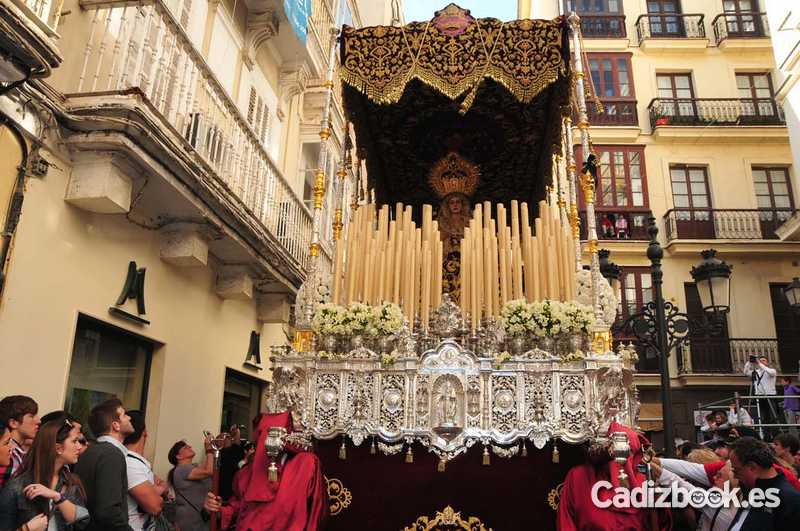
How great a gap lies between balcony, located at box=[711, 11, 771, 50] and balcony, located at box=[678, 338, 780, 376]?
29.4 feet

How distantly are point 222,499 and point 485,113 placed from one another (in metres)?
4.93

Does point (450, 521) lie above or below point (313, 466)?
below

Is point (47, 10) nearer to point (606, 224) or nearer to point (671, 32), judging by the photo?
point (606, 224)

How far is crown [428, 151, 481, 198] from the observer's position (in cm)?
792

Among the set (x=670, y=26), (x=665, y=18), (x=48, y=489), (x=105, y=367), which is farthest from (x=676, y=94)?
(x=48, y=489)

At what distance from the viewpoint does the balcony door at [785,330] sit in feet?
53.9

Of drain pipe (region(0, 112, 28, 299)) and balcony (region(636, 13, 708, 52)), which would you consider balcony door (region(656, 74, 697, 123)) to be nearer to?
balcony (region(636, 13, 708, 52))

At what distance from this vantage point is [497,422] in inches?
170

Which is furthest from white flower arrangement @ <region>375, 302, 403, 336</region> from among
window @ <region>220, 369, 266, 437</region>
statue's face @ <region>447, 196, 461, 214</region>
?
window @ <region>220, 369, 266, 437</region>

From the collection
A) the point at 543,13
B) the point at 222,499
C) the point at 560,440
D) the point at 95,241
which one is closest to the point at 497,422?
the point at 560,440

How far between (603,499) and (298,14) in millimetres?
8482

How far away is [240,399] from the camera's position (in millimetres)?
9930

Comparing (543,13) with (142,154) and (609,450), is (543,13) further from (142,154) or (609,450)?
(609,450)

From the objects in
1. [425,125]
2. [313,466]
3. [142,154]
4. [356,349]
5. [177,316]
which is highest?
[425,125]
